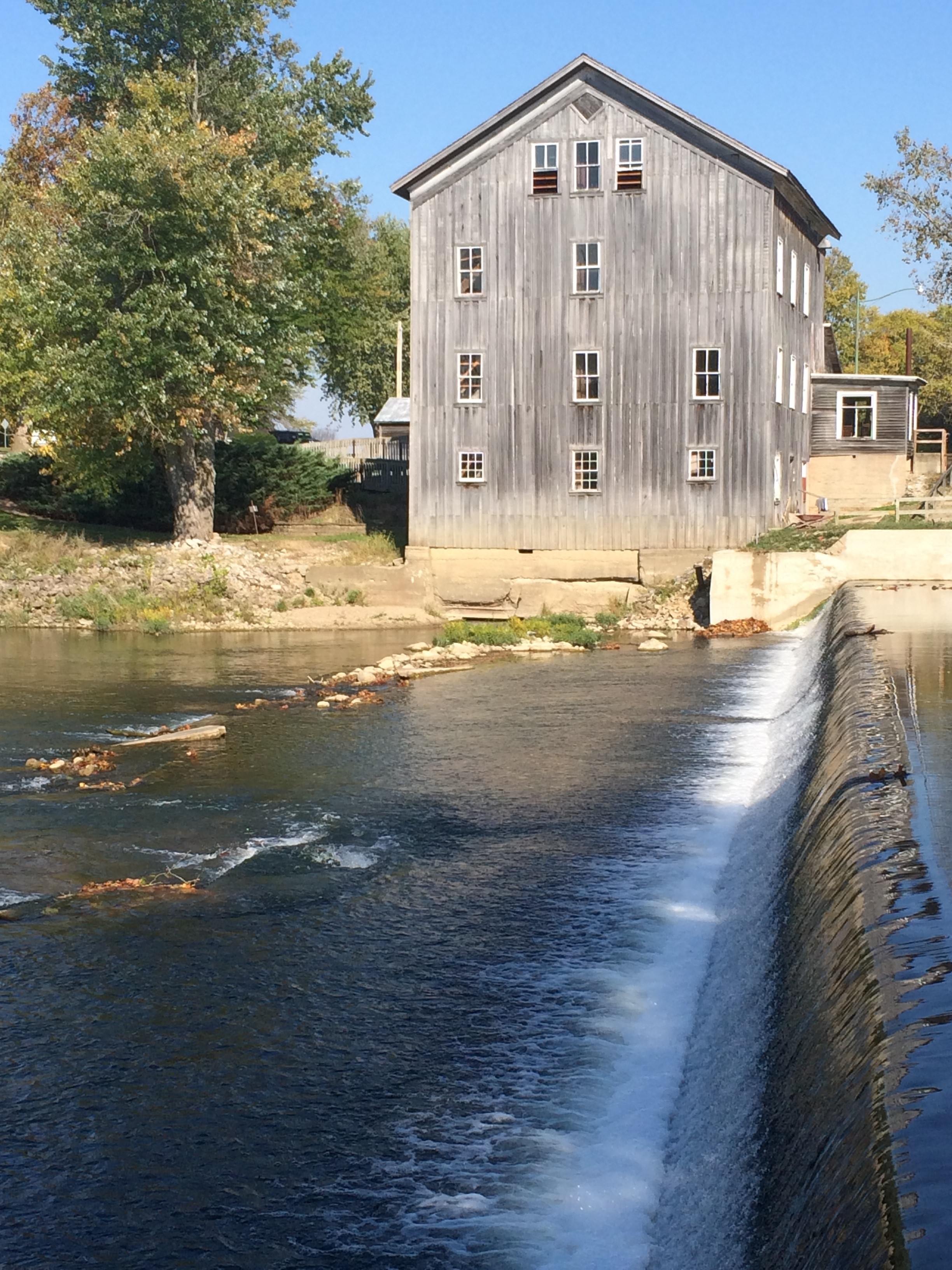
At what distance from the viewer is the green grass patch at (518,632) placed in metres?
30.1

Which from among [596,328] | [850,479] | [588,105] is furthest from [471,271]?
[850,479]

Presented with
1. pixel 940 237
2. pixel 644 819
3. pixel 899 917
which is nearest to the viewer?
pixel 899 917

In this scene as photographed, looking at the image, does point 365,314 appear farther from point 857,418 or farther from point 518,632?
point 518,632

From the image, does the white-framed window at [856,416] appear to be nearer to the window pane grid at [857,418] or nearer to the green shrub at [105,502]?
the window pane grid at [857,418]

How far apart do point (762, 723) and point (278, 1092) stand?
475 inches

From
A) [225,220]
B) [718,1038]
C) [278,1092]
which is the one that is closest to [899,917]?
[718,1038]

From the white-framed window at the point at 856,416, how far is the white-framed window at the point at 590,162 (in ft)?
41.1

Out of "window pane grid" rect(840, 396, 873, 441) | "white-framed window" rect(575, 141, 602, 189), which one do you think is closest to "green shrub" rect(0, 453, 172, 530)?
"white-framed window" rect(575, 141, 602, 189)

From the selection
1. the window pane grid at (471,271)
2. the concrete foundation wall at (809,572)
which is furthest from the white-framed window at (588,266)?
the concrete foundation wall at (809,572)

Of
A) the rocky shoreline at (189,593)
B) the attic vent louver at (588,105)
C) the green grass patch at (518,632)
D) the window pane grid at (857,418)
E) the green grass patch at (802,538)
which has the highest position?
the attic vent louver at (588,105)

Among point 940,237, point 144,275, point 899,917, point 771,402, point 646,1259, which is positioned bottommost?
point 646,1259

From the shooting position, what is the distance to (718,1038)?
8.52 metres

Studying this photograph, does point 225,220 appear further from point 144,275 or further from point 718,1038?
point 718,1038

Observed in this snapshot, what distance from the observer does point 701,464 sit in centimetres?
3488
